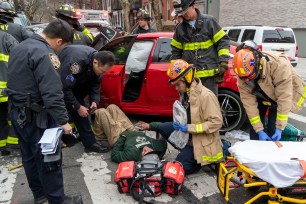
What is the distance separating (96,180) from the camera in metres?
3.45

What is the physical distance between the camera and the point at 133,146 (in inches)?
143

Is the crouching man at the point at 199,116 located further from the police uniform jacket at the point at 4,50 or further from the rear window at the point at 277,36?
the rear window at the point at 277,36

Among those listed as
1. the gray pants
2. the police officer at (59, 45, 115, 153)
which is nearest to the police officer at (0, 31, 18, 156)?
the police officer at (59, 45, 115, 153)

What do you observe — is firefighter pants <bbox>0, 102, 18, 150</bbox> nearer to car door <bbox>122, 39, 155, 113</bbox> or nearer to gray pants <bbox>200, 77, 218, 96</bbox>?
car door <bbox>122, 39, 155, 113</bbox>

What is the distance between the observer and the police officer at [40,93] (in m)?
2.40

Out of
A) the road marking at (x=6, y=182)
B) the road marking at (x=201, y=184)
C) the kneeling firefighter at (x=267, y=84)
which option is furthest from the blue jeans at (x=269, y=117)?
the road marking at (x=6, y=182)

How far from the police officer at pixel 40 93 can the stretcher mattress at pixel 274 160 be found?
152cm

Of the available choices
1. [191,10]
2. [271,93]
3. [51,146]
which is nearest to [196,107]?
[271,93]

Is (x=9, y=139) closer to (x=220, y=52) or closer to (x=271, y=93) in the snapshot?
(x=220, y=52)

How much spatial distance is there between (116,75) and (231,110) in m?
1.88

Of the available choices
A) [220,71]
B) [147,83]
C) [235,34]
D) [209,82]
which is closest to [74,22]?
[147,83]

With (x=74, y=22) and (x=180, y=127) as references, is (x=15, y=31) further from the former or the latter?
(x=180, y=127)

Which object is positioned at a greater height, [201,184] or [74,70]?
[74,70]

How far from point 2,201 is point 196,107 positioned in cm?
221
